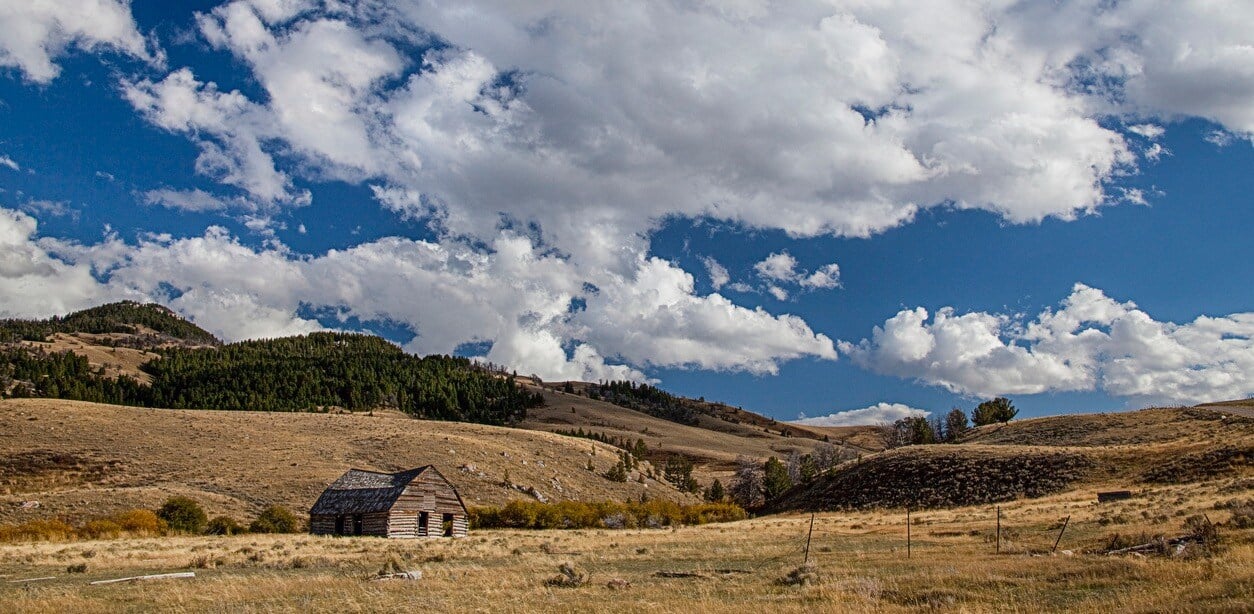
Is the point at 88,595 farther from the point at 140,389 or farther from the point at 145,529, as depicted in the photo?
the point at 140,389

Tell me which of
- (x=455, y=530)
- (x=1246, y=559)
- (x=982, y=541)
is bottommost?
(x=455, y=530)

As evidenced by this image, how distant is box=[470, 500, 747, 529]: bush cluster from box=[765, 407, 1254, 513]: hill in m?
12.6

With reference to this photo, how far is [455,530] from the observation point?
56.4m

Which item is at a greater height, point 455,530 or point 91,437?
point 91,437

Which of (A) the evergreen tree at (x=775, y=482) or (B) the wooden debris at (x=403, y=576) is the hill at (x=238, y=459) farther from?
(B) the wooden debris at (x=403, y=576)

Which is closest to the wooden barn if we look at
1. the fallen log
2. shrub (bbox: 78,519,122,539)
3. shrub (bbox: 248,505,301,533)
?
shrub (bbox: 248,505,301,533)

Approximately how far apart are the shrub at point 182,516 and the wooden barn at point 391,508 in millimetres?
7050

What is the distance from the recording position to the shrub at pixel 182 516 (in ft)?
161

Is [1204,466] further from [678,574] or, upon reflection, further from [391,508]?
[391,508]

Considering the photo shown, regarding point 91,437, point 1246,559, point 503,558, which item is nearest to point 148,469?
point 91,437

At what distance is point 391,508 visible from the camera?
50.7 m

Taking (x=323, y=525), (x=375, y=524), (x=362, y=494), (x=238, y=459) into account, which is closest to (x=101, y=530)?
(x=323, y=525)

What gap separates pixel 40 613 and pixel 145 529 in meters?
37.7

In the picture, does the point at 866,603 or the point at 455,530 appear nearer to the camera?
the point at 866,603
